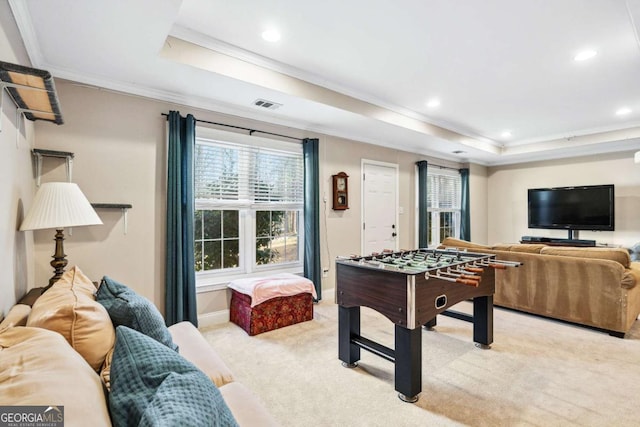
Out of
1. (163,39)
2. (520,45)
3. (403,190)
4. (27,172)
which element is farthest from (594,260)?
(27,172)

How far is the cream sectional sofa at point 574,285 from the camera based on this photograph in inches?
120

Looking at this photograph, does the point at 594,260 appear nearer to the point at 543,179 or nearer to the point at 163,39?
the point at 543,179

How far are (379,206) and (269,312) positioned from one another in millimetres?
2665

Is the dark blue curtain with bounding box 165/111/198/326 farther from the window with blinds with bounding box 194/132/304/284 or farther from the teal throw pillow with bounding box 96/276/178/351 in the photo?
the teal throw pillow with bounding box 96/276/178/351

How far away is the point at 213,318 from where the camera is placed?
342cm

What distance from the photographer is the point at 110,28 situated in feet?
6.73

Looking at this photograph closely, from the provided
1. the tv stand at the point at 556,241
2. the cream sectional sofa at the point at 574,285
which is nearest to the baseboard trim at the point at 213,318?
the cream sectional sofa at the point at 574,285

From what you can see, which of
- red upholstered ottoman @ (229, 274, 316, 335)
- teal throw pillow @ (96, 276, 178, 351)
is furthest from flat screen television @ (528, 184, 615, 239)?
teal throw pillow @ (96, 276, 178, 351)

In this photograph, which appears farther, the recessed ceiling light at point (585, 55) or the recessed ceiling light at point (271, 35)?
the recessed ceiling light at point (585, 55)

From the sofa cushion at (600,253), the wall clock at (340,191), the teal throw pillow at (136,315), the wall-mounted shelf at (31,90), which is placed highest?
the wall-mounted shelf at (31,90)

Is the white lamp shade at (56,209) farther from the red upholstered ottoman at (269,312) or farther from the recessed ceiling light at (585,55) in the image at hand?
the recessed ceiling light at (585,55)

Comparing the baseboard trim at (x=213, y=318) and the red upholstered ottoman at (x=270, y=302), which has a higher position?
the red upholstered ottoman at (x=270, y=302)

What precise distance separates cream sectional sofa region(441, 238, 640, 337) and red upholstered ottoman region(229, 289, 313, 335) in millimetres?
2130

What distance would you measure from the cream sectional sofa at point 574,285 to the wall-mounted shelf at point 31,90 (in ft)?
13.4
